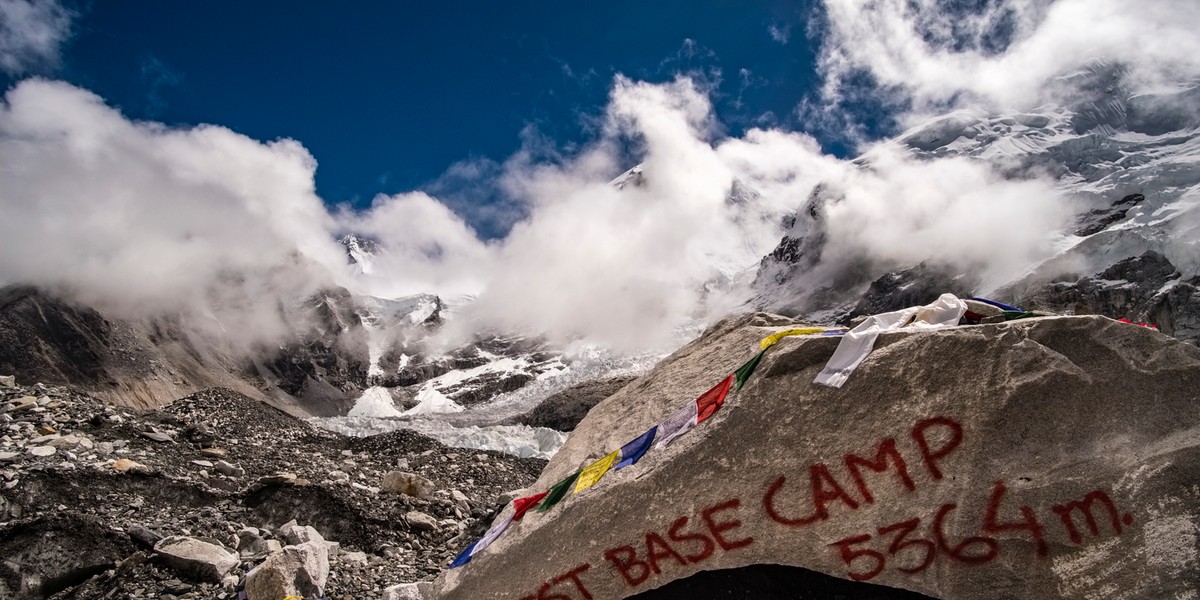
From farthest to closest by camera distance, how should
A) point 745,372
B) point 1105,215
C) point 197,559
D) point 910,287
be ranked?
1. point 910,287
2. point 1105,215
3. point 197,559
4. point 745,372

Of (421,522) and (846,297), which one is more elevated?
(846,297)

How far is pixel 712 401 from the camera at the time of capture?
16.2ft

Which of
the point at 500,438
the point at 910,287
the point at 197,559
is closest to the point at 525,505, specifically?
the point at 197,559

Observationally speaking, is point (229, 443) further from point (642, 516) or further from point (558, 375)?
point (558, 375)

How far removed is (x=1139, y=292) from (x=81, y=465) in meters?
116

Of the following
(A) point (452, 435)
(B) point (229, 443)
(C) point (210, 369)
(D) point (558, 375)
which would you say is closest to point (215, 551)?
(B) point (229, 443)

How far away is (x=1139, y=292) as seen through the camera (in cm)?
8738

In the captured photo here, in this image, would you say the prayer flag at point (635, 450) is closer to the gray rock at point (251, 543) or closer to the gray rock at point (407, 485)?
the gray rock at point (251, 543)

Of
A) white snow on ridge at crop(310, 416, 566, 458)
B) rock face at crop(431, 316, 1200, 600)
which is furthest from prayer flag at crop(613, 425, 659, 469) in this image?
white snow on ridge at crop(310, 416, 566, 458)

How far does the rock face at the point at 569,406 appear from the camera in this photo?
9475cm

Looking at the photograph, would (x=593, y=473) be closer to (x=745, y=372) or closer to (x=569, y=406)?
(x=745, y=372)

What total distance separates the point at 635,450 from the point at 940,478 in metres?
2.25

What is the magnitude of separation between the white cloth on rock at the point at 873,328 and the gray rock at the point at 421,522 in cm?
702

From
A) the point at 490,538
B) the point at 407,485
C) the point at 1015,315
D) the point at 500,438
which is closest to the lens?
the point at 1015,315
